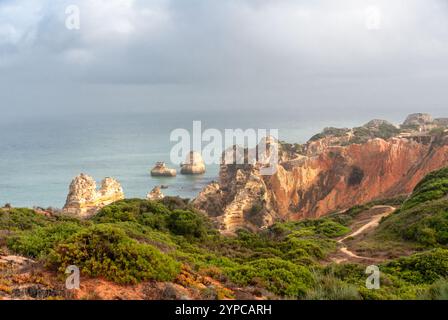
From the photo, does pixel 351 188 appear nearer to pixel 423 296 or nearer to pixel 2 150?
pixel 423 296

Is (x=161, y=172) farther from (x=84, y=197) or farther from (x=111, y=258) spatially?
(x=111, y=258)


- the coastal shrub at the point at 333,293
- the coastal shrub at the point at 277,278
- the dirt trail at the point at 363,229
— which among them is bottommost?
the dirt trail at the point at 363,229

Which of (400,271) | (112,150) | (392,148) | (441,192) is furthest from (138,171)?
(400,271)

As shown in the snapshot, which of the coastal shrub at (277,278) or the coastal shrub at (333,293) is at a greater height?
the coastal shrub at (333,293)

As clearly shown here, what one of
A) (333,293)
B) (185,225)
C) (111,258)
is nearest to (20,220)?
(185,225)

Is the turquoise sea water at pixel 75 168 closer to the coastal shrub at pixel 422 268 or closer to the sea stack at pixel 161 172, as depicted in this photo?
the sea stack at pixel 161 172

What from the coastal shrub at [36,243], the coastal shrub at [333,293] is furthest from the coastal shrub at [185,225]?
the coastal shrub at [333,293]

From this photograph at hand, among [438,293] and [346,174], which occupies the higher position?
[438,293]
